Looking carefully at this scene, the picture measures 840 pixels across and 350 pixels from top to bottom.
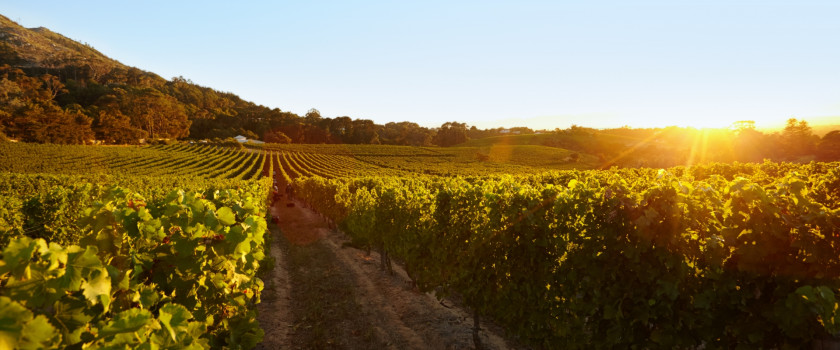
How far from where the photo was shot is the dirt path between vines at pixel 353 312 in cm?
773

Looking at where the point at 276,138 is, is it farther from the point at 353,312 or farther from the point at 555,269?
the point at 555,269

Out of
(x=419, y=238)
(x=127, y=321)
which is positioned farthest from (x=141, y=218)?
(x=419, y=238)

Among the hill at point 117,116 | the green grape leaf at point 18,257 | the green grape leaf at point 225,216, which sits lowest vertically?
the green grape leaf at point 225,216

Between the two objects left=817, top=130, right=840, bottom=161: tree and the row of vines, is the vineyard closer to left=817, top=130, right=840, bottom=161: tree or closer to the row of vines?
the row of vines

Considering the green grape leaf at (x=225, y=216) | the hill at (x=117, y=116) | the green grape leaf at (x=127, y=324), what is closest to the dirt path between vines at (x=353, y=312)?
the green grape leaf at (x=225, y=216)

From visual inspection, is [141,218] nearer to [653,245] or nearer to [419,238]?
[653,245]

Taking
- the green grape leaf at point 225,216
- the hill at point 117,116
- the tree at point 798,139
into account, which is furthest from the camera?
the hill at point 117,116

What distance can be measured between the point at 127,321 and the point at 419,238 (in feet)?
26.1

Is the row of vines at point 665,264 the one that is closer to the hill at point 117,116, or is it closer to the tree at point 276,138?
the hill at point 117,116

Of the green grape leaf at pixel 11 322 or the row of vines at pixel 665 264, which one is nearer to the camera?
the green grape leaf at pixel 11 322

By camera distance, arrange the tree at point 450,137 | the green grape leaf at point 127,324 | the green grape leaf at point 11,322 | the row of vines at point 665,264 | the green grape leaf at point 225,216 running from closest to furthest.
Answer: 1. the green grape leaf at point 11,322
2. the green grape leaf at point 127,324
3. the row of vines at point 665,264
4. the green grape leaf at point 225,216
5. the tree at point 450,137

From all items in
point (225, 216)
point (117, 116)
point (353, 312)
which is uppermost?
point (117, 116)

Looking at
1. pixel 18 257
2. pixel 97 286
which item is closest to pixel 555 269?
pixel 97 286

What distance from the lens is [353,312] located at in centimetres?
915
